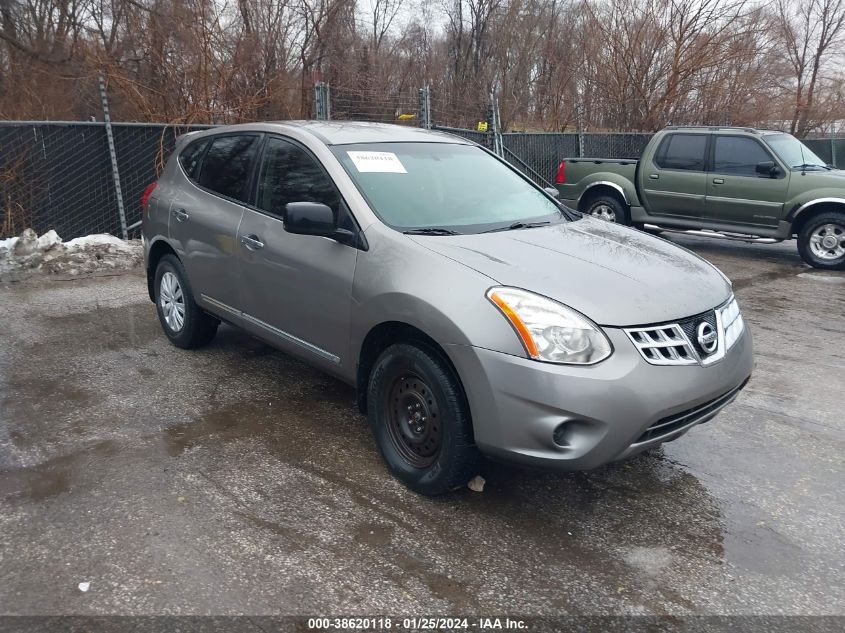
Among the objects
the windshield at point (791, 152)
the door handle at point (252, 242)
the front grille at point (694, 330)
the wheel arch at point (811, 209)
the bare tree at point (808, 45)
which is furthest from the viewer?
the bare tree at point (808, 45)

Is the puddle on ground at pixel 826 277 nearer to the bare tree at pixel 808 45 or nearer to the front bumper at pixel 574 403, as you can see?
the front bumper at pixel 574 403

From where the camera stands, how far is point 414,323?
336 centimetres

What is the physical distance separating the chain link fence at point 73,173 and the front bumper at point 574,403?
7955mm

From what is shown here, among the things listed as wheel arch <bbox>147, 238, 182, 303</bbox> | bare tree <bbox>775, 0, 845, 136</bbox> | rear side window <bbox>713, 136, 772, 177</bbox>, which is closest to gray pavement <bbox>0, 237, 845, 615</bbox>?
wheel arch <bbox>147, 238, 182, 303</bbox>

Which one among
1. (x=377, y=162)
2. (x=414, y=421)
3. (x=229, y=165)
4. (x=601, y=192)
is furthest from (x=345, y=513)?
(x=601, y=192)

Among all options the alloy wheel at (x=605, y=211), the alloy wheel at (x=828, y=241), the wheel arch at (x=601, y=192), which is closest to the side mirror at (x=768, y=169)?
the alloy wheel at (x=828, y=241)

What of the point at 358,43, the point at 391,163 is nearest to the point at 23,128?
the point at 391,163

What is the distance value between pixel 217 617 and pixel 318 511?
0.81m

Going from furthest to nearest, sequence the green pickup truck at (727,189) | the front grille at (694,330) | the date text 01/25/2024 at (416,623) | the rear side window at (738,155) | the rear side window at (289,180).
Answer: the rear side window at (738,155), the green pickup truck at (727,189), the rear side window at (289,180), the front grille at (694,330), the date text 01/25/2024 at (416,623)

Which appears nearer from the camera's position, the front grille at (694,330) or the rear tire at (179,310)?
the front grille at (694,330)

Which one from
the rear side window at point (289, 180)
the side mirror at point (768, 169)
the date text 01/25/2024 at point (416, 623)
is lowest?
the date text 01/25/2024 at point (416, 623)

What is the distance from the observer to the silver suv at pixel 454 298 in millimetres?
3041

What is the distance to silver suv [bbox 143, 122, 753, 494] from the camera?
304 cm

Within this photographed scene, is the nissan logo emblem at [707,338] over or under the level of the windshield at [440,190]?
under
